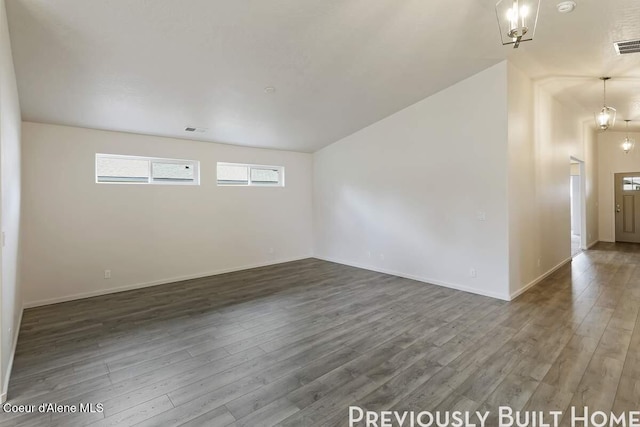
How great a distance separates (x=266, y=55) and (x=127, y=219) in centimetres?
348

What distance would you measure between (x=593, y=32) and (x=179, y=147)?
5.91 metres

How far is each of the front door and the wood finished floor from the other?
212 inches

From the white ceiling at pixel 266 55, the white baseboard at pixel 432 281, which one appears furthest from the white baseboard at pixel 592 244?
the white baseboard at pixel 432 281

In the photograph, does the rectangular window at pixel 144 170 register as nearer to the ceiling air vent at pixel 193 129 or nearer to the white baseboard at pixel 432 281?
the ceiling air vent at pixel 193 129

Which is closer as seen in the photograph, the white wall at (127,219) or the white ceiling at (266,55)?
the white ceiling at (266,55)

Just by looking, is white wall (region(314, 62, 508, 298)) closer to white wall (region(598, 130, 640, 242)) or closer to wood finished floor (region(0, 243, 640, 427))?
wood finished floor (region(0, 243, 640, 427))

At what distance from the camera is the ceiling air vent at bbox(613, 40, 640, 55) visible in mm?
3402

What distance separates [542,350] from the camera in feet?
9.09

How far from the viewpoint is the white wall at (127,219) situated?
13.8ft

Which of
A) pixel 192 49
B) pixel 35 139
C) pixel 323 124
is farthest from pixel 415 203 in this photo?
pixel 35 139

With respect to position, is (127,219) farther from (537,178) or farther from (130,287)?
(537,178)

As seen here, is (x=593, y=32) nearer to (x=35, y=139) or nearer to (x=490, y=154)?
(x=490, y=154)

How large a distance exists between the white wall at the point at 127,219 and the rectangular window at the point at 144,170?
12 centimetres

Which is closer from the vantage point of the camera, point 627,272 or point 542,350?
point 542,350
